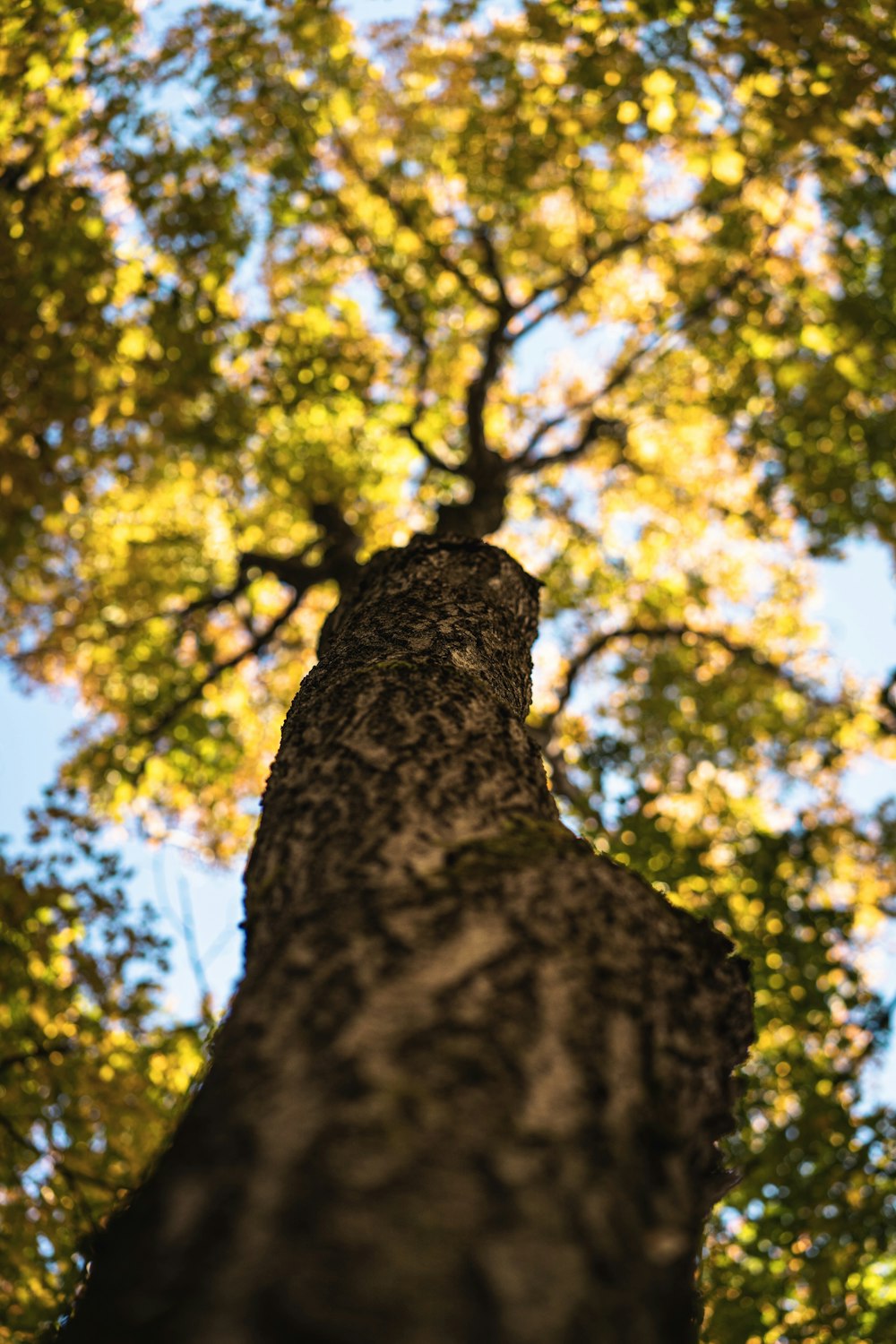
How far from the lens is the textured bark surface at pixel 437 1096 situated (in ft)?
3.84

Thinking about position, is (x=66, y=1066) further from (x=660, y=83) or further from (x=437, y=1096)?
(x=660, y=83)

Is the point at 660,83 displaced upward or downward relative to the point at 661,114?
upward

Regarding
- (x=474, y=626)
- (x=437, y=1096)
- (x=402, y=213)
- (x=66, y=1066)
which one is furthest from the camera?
(x=402, y=213)

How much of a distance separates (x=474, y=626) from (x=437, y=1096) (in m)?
2.19

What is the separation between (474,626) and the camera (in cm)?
337

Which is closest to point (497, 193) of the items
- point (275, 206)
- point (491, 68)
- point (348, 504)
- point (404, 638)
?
point (491, 68)

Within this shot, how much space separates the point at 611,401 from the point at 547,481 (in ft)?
5.09

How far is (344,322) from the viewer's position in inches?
448

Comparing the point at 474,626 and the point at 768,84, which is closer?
the point at 474,626

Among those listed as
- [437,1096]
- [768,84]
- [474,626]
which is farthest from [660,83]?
[437,1096]

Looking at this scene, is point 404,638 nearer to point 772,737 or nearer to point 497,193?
point 497,193

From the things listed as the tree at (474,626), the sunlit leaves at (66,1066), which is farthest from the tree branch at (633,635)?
the sunlit leaves at (66,1066)

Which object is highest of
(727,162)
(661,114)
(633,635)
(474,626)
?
(727,162)

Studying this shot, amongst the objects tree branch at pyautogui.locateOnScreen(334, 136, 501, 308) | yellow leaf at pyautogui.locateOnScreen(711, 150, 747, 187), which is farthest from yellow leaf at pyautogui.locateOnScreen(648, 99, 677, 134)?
tree branch at pyautogui.locateOnScreen(334, 136, 501, 308)
